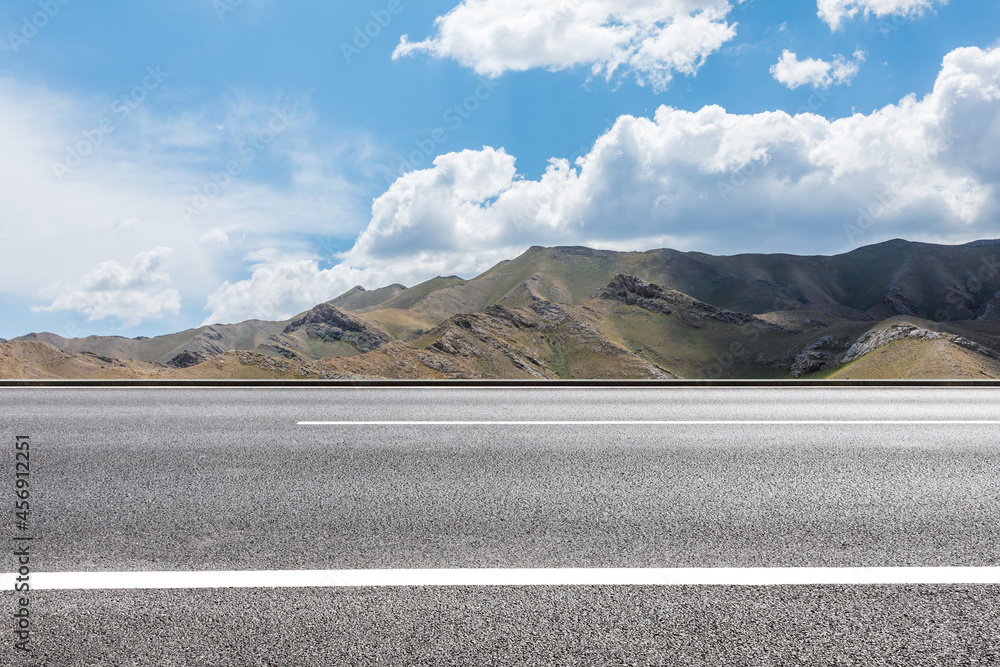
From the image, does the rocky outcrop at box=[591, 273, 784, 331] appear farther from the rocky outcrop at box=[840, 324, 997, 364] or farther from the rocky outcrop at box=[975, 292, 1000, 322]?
the rocky outcrop at box=[975, 292, 1000, 322]

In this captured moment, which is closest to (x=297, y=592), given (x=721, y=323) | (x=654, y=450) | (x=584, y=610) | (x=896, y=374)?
(x=584, y=610)

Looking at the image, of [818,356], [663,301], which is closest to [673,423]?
[818,356]

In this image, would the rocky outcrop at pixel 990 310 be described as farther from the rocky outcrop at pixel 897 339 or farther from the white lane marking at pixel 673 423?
the white lane marking at pixel 673 423

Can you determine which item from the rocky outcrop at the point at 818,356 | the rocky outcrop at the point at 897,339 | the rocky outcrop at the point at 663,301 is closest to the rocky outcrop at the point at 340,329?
the rocky outcrop at the point at 663,301

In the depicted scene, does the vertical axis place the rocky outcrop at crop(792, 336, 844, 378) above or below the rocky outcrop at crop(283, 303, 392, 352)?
below

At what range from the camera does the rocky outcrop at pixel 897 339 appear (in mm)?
71225

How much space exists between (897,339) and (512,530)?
9363 centimetres

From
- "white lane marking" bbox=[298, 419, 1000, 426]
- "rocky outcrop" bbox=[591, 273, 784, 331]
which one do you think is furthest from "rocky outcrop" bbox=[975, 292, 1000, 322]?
"white lane marking" bbox=[298, 419, 1000, 426]

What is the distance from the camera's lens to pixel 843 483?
4.40 meters

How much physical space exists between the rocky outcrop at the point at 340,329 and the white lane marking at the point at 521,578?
183270 mm

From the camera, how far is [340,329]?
18738 cm

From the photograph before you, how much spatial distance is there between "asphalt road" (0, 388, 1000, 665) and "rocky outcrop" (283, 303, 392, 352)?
7126 inches

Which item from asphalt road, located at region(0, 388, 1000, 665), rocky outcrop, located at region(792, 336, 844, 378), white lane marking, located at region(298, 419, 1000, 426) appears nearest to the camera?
asphalt road, located at region(0, 388, 1000, 665)

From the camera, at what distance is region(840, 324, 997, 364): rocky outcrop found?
234ft
